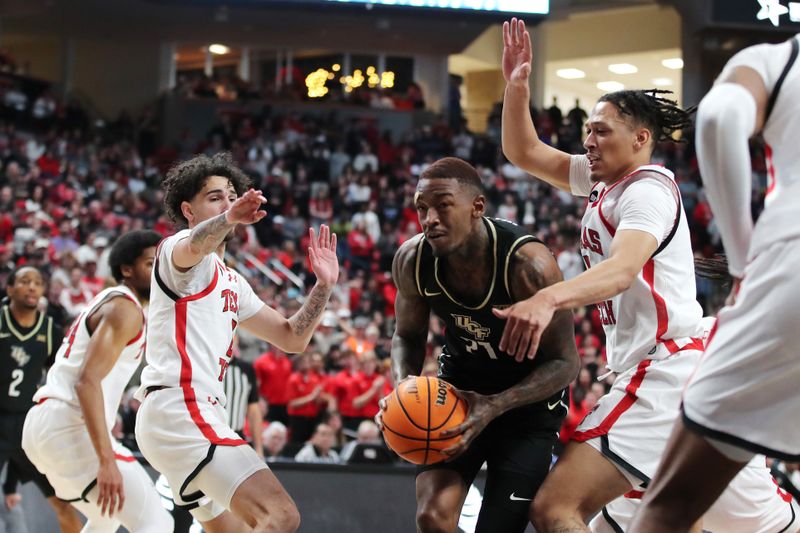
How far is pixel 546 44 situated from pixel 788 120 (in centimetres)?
2311

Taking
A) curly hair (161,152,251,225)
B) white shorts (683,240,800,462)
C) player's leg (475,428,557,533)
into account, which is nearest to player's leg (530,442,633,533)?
player's leg (475,428,557,533)

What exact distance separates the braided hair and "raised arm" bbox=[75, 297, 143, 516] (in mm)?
2457

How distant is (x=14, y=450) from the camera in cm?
667

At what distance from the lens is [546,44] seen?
82.1ft

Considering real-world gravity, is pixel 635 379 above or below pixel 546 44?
below

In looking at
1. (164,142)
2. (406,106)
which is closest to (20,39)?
(164,142)

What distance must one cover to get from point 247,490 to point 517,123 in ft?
6.42

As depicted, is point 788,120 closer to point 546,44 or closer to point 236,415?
point 236,415

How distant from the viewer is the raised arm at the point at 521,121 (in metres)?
4.54

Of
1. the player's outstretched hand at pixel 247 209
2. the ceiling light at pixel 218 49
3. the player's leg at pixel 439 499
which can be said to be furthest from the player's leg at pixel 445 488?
the ceiling light at pixel 218 49

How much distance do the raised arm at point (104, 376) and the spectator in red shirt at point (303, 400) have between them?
510 centimetres

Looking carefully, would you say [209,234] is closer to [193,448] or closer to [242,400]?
[193,448]

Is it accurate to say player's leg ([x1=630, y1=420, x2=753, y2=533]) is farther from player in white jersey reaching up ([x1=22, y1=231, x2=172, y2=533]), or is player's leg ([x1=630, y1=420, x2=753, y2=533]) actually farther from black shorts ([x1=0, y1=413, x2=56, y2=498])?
black shorts ([x1=0, y1=413, x2=56, y2=498])

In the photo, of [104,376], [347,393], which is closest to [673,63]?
[347,393]
